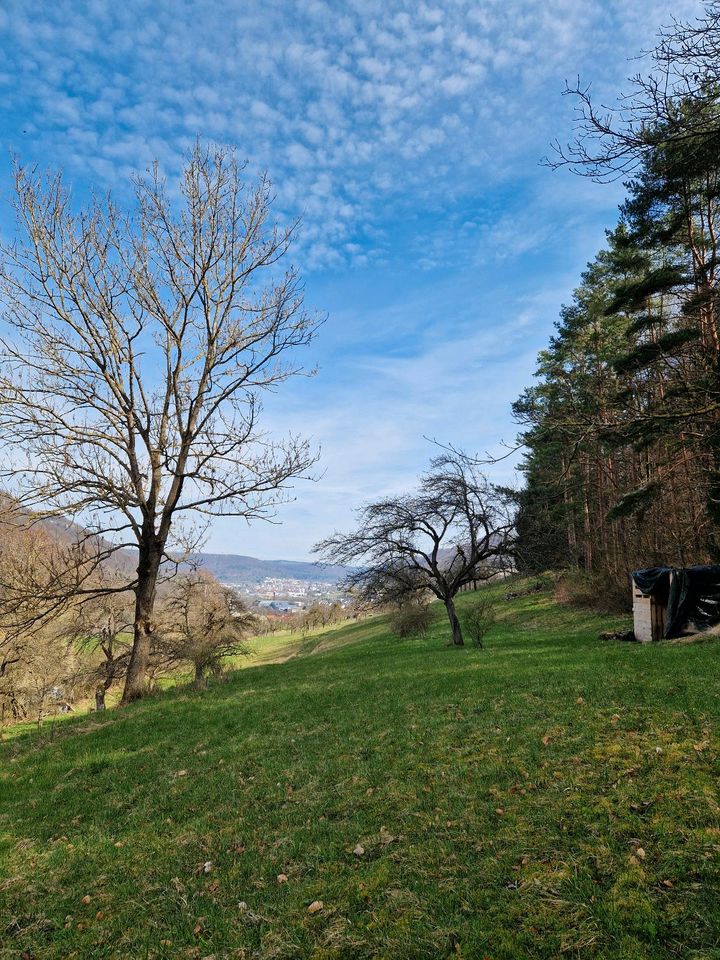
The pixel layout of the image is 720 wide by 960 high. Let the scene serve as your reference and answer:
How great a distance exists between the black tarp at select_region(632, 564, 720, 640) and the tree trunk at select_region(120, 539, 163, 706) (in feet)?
49.4

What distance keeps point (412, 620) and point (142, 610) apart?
19.3 m

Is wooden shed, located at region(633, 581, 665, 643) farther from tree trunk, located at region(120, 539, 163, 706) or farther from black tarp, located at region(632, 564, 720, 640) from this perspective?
tree trunk, located at region(120, 539, 163, 706)

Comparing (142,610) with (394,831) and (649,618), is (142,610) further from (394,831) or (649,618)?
(649,618)

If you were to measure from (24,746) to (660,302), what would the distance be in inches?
1065

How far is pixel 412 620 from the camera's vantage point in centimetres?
2950

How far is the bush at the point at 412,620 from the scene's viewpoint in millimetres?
29000

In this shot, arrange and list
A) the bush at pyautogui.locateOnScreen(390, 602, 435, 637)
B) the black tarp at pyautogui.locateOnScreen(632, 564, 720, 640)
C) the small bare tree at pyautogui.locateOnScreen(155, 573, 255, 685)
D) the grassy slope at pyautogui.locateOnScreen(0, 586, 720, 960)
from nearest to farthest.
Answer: the grassy slope at pyautogui.locateOnScreen(0, 586, 720, 960), the black tarp at pyautogui.locateOnScreen(632, 564, 720, 640), the small bare tree at pyautogui.locateOnScreen(155, 573, 255, 685), the bush at pyautogui.locateOnScreen(390, 602, 435, 637)

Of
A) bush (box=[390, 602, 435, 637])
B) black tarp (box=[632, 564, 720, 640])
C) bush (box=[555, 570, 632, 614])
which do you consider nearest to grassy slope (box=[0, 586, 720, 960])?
black tarp (box=[632, 564, 720, 640])

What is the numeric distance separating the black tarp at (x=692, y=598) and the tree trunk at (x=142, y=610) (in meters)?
15.1

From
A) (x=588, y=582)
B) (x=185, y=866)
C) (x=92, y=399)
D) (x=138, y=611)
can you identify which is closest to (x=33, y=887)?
(x=185, y=866)

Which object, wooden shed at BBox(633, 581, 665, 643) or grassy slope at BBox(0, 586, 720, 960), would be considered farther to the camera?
wooden shed at BBox(633, 581, 665, 643)

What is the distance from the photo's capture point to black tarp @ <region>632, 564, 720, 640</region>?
13828 mm

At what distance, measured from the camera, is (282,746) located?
8125 millimetres

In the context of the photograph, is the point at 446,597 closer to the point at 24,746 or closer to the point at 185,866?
the point at 24,746
